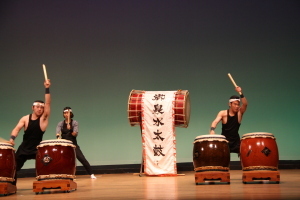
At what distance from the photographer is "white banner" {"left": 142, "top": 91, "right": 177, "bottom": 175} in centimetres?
728

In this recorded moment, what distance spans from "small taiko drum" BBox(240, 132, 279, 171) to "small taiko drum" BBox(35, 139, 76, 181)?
1.92m

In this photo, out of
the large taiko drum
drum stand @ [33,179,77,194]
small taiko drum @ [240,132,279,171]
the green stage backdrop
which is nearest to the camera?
drum stand @ [33,179,77,194]

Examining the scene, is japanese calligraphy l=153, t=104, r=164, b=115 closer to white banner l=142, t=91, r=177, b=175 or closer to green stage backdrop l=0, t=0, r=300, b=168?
white banner l=142, t=91, r=177, b=175

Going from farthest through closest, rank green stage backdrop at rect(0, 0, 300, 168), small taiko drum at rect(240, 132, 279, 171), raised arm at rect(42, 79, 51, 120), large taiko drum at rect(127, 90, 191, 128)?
green stage backdrop at rect(0, 0, 300, 168), large taiko drum at rect(127, 90, 191, 128), small taiko drum at rect(240, 132, 279, 171), raised arm at rect(42, 79, 51, 120)

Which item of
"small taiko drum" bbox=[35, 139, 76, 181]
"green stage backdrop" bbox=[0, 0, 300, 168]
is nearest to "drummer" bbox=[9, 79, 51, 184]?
"small taiko drum" bbox=[35, 139, 76, 181]

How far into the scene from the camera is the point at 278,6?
8.91 m

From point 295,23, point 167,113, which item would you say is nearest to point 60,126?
point 167,113

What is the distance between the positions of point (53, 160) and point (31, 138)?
61cm

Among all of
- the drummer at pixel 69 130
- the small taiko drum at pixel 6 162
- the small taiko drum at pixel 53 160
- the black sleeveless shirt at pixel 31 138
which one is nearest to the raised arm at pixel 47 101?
the black sleeveless shirt at pixel 31 138

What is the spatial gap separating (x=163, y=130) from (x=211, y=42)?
2.45m

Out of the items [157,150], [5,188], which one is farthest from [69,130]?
[5,188]

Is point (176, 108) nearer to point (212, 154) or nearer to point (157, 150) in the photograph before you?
point (157, 150)

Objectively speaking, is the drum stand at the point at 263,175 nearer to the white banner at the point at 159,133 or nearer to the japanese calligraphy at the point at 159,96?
the white banner at the point at 159,133

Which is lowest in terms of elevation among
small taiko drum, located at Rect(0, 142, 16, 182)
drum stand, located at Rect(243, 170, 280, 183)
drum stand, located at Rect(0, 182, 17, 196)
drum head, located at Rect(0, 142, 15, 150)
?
drum stand, located at Rect(0, 182, 17, 196)
